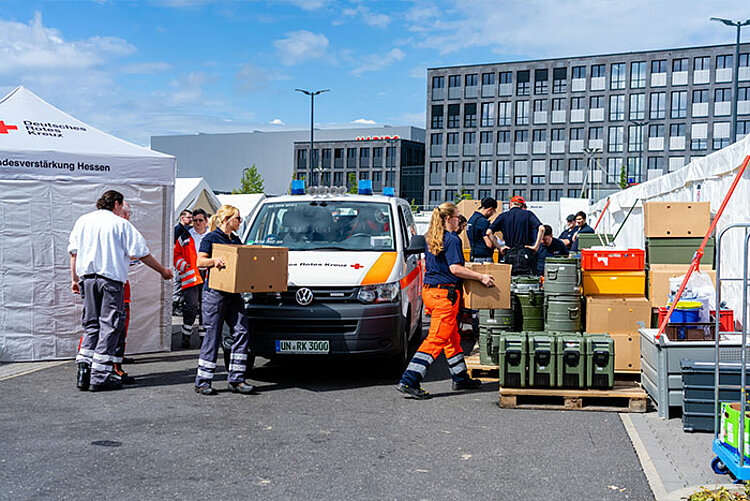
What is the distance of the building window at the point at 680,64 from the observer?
77438 millimetres

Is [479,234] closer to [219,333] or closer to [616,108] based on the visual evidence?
[219,333]

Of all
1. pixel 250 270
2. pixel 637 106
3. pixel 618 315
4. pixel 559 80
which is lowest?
pixel 618 315


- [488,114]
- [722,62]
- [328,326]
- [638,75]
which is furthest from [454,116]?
[328,326]

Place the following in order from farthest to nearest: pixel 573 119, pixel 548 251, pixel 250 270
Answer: pixel 573 119, pixel 548 251, pixel 250 270

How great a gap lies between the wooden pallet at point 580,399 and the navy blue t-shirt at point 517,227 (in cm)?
411

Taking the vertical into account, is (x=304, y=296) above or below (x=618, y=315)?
above

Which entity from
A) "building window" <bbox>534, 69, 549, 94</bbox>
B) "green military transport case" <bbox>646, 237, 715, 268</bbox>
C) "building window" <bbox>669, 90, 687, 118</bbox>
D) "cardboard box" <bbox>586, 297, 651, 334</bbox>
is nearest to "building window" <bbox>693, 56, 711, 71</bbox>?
"building window" <bbox>669, 90, 687, 118</bbox>

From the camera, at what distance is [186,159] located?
121 metres

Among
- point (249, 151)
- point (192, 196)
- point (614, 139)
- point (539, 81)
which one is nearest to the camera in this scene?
point (192, 196)

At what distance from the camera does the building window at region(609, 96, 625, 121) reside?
265ft

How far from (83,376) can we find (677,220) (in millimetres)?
6912

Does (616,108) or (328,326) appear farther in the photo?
(616,108)

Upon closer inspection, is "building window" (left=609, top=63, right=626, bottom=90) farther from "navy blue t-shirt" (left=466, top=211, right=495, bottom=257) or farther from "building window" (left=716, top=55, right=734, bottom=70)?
"navy blue t-shirt" (left=466, top=211, right=495, bottom=257)

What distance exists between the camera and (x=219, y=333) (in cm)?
819
